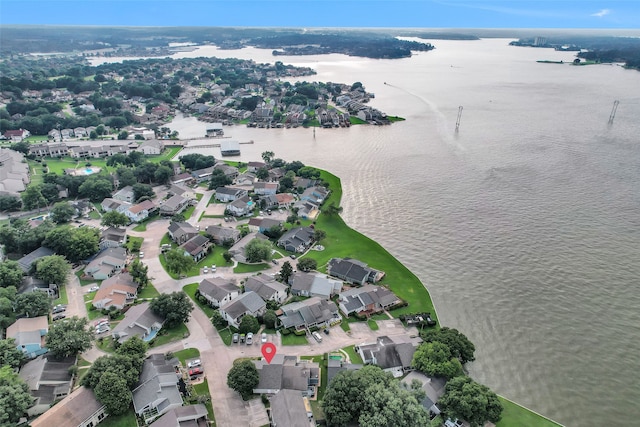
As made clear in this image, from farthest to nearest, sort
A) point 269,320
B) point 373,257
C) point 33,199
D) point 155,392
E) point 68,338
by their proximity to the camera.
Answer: point 33,199 < point 373,257 < point 269,320 < point 68,338 < point 155,392

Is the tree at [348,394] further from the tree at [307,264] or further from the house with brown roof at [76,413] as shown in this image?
the tree at [307,264]

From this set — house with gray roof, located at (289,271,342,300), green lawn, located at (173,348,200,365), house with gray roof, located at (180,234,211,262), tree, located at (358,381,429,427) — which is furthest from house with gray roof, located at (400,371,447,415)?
house with gray roof, located at (180,234,211,262)

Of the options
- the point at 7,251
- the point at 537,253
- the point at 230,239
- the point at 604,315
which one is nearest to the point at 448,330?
the point at 604,315

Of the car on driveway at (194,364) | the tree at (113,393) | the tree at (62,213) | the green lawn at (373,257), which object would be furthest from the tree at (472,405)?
the tree at (62,213)

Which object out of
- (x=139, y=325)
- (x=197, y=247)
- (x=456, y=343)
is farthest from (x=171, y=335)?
(x=456, y=343)

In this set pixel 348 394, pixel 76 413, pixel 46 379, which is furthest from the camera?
pixel 46 379

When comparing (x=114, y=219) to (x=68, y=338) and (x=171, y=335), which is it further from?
(x=171, y=335)

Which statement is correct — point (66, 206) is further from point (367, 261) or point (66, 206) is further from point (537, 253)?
point (537, 253)
